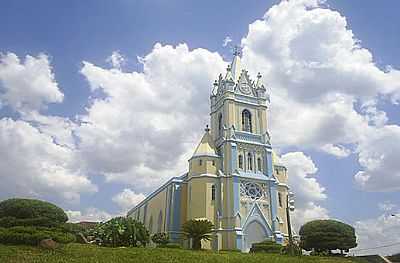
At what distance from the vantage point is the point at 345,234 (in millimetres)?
47031

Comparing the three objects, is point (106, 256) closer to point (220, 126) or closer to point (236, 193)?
point (236, 193)

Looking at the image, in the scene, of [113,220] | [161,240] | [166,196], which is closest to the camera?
[113,220]

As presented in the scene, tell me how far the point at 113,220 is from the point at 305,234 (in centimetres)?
2264

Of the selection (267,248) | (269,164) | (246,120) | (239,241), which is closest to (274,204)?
(269,164)

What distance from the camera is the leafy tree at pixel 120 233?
3919 cm

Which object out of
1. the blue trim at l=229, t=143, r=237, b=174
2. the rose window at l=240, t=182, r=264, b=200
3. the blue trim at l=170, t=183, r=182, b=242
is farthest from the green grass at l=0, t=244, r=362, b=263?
the blue trim at l=170, t=183, r=182, b=242

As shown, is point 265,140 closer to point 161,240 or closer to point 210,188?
point 210,188

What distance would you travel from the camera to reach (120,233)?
3903cm

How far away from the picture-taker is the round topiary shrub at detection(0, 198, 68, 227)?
40.2 m

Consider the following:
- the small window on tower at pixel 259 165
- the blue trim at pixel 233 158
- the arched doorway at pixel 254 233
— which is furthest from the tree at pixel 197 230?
the small window on tower at pixel 259 165

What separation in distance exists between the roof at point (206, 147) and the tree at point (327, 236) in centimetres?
1474

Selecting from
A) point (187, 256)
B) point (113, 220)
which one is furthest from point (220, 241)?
point (187, 256)

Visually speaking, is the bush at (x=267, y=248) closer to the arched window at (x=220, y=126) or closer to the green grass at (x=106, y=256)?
the green grass at (x=106, y=256)

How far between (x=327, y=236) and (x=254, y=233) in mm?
8424
